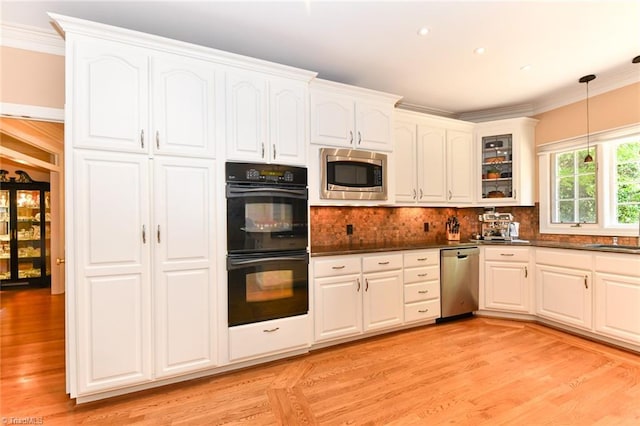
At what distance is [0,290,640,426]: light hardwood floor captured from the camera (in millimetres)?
1983

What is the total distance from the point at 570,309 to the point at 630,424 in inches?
62.1

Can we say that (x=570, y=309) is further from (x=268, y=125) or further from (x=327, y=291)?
(x=268, y=125)

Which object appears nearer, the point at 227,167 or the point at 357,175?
the point at 227,167

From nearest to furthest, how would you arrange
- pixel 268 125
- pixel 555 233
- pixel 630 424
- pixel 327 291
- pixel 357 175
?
pixel 630 424 < pixel 268 125 < pixel 327 291 < pixel 357 175 < pixel 555 233

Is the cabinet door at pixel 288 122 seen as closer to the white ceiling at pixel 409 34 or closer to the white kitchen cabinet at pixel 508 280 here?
the white ceiling at pixel 409 34

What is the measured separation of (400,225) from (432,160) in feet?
3.01

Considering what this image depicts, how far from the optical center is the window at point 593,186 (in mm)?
3352

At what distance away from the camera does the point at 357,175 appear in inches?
127

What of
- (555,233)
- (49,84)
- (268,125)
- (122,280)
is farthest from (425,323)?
(49,84)

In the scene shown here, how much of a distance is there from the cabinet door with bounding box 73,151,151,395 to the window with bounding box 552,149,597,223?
4569 millimetres

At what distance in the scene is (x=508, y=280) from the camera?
3.74 metres

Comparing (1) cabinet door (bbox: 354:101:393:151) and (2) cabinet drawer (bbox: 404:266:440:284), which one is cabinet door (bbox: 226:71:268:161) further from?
(2) cabinet drawer (bbox: 404:266:440:284)

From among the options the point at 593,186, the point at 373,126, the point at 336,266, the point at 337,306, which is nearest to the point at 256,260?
the point at 336,266

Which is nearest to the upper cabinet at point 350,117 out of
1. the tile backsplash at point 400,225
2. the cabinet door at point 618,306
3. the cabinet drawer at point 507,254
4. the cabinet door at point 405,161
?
the cabinet door at point 405,161
